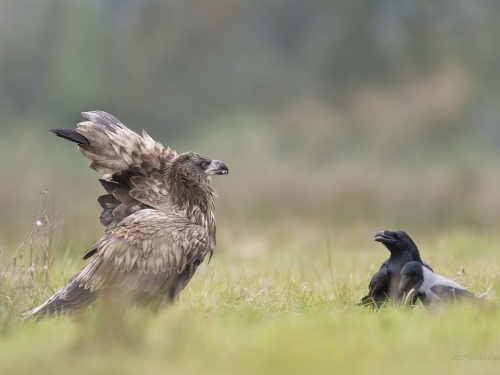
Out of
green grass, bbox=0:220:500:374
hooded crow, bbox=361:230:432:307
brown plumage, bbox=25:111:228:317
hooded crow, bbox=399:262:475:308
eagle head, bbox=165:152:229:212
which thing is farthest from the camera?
eagle head, bbox=165:152:229:212

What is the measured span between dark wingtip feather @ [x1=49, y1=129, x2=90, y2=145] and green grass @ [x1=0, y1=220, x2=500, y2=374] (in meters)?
1.19

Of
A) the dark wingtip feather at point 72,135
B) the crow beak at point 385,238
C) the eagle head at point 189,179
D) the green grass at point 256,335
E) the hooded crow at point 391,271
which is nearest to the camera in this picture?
the green grass at point 256,335

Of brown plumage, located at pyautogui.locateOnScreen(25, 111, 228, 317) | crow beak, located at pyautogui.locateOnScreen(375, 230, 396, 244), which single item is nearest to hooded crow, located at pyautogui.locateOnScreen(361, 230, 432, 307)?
crow beak, located at pyautogui.locateOnScreen(375, 230, 396, 244)

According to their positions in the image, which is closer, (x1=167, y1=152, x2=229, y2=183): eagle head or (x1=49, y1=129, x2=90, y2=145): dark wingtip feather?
(x1=49, y1=129, x2=90, y2=145): dark wingtip feather

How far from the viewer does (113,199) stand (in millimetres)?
5977

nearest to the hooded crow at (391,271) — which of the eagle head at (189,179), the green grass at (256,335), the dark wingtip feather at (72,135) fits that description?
the green grass at (256,335)

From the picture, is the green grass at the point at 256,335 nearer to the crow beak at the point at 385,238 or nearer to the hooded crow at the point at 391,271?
the hooded crow at the point at 391,271

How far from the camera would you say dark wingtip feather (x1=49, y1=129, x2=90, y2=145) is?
19.2 ft

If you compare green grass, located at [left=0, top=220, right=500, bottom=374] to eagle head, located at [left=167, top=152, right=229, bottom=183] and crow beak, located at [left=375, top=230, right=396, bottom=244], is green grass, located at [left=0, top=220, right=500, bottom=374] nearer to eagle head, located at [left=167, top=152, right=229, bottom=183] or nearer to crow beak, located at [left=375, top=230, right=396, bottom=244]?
crow beak, located at [left=375, top=230, right=396, bottom=244]

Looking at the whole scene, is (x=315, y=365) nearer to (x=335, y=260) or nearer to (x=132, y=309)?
(x=132, y=309)

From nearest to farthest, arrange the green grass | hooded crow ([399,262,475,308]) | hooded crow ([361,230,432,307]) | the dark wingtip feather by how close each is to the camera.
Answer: the green grass
hooded crow ([399,262,475,308])
hooded crow ([361,230,432,307])
the dark wingtip feather

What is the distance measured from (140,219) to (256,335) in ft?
5.39

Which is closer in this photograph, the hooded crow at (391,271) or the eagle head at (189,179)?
the hooded crow at (391,271)

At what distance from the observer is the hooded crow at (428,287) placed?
5.17 m
